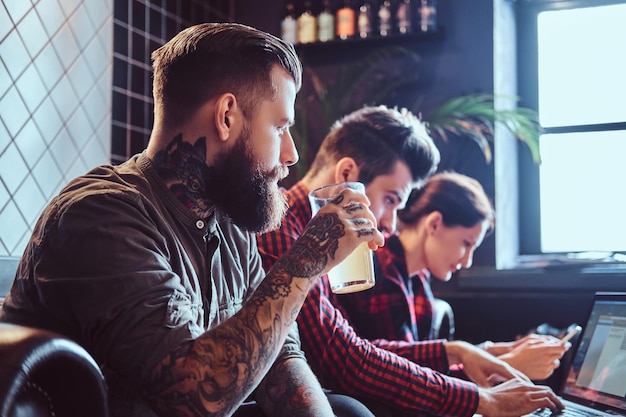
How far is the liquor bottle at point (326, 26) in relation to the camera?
3.89 metres

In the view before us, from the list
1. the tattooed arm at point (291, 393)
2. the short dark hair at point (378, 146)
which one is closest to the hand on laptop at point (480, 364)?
the short dark hair at point (378, 146)

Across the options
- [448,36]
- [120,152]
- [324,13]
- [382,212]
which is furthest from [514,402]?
[324,13]

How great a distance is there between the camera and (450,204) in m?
3.00

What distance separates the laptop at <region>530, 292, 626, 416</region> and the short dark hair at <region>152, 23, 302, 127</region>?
100 cm

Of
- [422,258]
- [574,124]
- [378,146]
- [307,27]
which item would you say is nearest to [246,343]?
[378,146]

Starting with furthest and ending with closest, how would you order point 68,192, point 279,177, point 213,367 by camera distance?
1. point 279,177
2. point 68,192
3. point 213,367

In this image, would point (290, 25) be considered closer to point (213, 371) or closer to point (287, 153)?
point (287, 153)

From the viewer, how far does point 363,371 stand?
6.14 ft

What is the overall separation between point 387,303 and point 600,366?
2.21 feet

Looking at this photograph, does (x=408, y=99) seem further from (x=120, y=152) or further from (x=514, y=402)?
(x=514, y=402)

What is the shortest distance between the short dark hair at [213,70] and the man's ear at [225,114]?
0.02 metres

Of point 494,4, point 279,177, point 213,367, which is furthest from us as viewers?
point 494,4

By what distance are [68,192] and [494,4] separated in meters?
2.77

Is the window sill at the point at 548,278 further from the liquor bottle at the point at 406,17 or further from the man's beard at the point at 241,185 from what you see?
the man's beard at the point at 241,185
